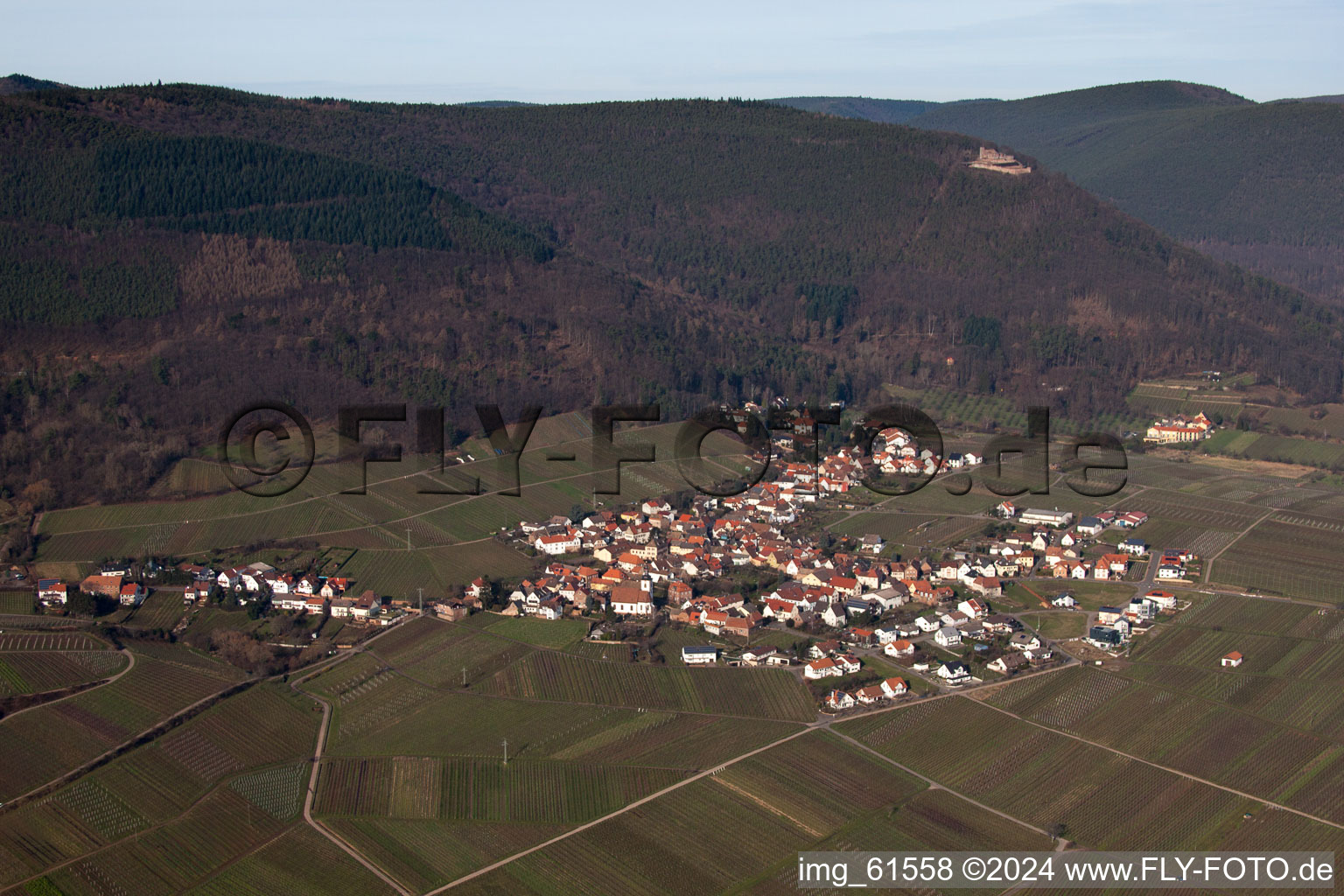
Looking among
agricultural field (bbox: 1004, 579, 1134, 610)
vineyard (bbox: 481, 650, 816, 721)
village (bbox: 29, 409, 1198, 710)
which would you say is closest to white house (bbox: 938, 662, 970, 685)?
village (bbox: 29, 409, 1198, 710)

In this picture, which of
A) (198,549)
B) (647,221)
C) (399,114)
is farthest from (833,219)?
(198,549)

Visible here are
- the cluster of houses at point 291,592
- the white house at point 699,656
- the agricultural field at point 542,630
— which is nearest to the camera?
the white house at point 699,656

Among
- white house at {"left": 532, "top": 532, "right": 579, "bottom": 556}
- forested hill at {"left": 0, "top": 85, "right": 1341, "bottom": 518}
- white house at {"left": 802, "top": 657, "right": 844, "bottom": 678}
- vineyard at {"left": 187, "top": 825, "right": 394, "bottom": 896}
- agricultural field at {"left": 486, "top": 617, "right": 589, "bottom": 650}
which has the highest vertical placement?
forested hill at {"left": 0, "top": 85, "right": 1341, "bottom": 518}

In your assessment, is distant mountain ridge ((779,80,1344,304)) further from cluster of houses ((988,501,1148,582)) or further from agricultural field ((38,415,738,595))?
agricultural field ((38,415,738,595))

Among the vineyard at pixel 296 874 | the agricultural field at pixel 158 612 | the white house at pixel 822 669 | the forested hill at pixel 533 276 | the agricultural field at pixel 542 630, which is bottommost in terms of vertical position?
the vineyard at pixel 296 874

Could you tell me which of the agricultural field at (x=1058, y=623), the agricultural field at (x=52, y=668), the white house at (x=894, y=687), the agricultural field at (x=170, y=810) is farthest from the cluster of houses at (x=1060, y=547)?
the agricultural field at (x=52, y=668)

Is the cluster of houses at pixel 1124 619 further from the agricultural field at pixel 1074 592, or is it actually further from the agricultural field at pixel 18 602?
the agricultural field at pixel 18 602
